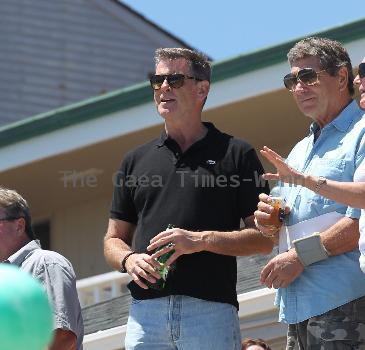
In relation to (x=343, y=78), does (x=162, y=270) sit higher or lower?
lower

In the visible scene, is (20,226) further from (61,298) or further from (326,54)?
(326,54)

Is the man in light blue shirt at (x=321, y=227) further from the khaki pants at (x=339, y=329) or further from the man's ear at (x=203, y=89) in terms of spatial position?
the man's ear at (x=203, y=89)

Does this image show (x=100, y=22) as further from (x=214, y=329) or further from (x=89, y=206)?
(x=214, y=329)

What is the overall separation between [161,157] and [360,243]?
60.6 inches

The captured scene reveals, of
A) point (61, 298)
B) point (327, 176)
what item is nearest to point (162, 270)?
point (61, 298)

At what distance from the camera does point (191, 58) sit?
657 cm

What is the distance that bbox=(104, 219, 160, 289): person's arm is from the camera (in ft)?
19.2

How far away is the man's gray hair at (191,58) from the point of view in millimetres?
6555

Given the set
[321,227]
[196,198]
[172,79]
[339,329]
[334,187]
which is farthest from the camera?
[172,79]

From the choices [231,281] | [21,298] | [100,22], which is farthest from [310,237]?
[100,22]

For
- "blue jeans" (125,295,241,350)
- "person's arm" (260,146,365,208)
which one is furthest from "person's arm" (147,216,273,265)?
"person's arm" (260,146,365,208)

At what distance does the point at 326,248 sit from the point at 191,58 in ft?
5.28

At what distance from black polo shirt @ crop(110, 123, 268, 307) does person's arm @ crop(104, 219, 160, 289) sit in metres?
0.07

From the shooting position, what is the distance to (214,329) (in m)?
5.87
